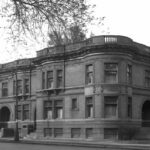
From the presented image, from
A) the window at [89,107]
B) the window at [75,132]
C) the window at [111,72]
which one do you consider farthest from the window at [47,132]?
the window at [111,72]

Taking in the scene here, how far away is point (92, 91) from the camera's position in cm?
3859

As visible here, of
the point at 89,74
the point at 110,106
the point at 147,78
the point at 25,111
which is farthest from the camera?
the point at 25,111

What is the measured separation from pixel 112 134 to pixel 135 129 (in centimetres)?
273

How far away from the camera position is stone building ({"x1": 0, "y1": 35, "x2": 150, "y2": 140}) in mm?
37625

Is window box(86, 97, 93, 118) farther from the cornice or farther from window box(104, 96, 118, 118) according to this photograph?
the cornice

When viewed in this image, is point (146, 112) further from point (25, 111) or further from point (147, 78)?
point (25, 111)

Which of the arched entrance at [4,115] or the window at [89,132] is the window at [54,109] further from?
the arched entrance at [4,115]

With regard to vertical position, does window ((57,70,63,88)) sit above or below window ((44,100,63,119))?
above

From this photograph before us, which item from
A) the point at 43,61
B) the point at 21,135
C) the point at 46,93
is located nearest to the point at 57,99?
the point at 46,93

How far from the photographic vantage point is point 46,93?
43875 millimetres

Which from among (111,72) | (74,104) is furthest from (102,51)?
(74,104)

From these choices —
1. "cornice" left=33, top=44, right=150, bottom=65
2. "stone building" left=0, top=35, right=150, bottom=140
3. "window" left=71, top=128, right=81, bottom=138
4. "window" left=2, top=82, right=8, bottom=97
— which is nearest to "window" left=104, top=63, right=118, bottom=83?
"stone building" left=0, top=35, right=150, bottom=140

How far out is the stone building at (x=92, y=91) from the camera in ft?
123

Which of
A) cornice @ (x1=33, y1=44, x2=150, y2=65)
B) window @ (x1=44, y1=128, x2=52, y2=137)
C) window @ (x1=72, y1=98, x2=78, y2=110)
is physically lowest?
window @ (x1=44, y1=128, x2=52, y2=137)
